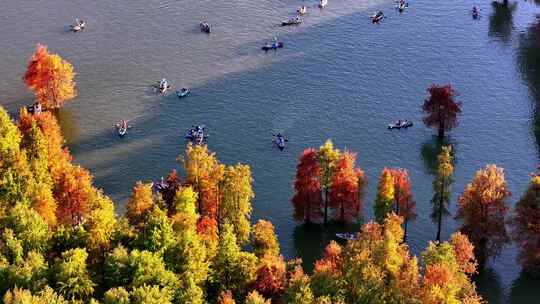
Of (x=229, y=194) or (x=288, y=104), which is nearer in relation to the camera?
(x=229, y=194)

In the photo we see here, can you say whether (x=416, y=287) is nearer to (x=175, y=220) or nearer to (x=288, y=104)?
(x=175, y=220)

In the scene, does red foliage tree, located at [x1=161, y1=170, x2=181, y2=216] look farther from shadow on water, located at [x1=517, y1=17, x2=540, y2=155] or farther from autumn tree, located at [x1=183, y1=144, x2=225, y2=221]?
shadow on water, located at [x1=517, y1=17, x2=540, y2=155]

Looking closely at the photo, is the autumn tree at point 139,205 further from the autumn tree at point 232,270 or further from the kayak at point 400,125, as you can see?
the kayak at point 400,125

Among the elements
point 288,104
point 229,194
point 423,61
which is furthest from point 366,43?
point 229,194

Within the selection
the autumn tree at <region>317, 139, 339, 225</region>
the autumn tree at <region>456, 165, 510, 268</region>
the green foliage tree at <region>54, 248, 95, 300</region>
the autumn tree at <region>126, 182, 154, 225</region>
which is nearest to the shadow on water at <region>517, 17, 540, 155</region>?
the autumn tree at <region>456, 165, 510, 268</region>

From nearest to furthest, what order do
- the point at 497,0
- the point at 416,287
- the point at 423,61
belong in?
the point at 416,287, the point at 423,61, the point at 497,0
